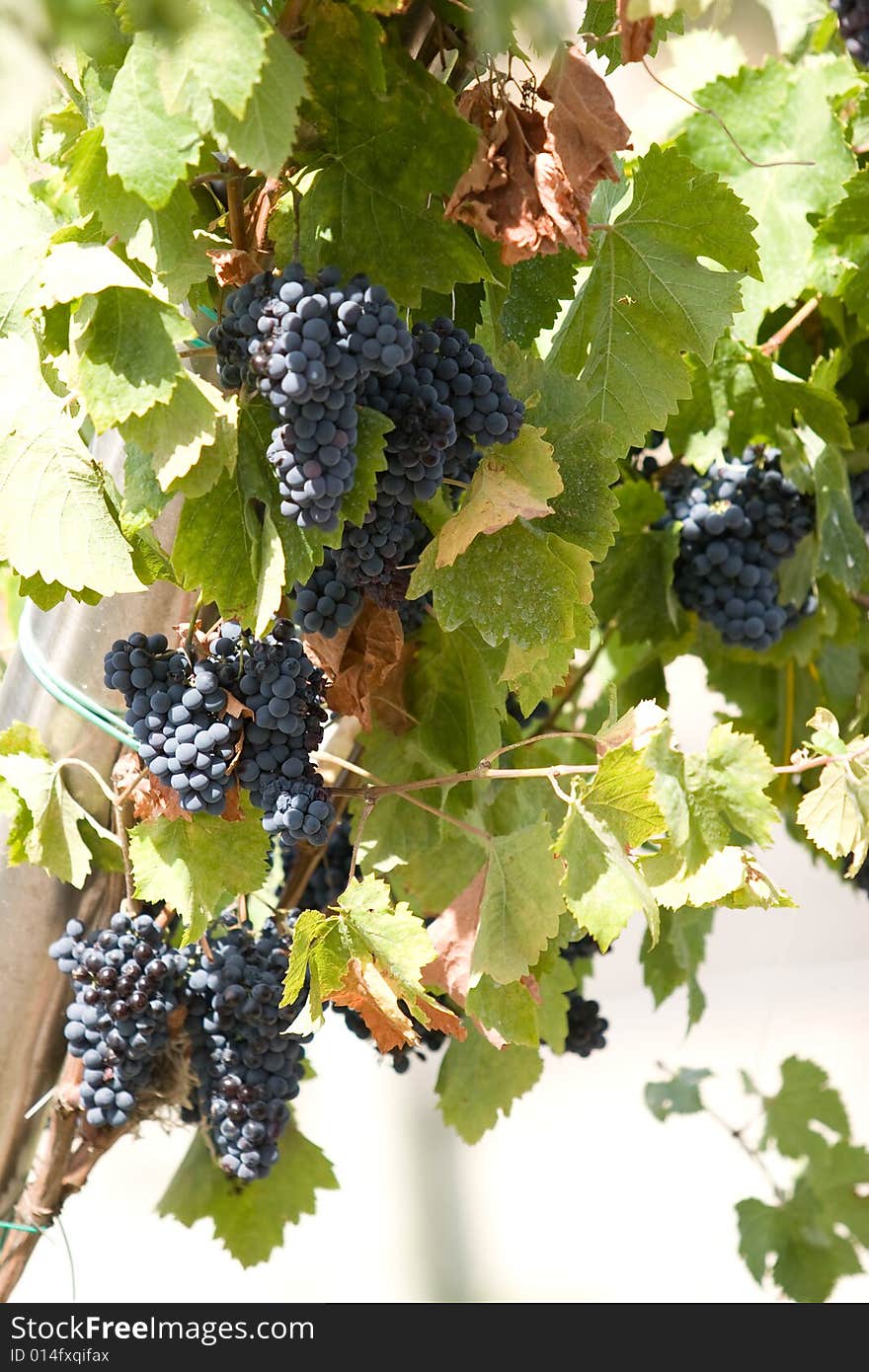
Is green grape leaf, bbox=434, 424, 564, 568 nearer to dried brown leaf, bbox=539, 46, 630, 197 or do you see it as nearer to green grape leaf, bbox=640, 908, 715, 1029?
dried brown leaf, bbox=539, 46, 630, 197

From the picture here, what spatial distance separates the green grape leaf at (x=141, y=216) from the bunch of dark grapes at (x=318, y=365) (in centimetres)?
4

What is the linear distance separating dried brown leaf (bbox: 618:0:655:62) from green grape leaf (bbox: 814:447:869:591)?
424 mm

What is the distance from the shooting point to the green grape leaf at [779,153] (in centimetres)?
94

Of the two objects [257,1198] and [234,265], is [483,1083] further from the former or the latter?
[234,265]

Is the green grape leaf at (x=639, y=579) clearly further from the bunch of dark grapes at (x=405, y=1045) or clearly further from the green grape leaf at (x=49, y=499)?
the green grape leaf at (x=49, y=499)

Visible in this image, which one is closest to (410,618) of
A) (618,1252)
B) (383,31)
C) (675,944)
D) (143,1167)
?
(383,31)

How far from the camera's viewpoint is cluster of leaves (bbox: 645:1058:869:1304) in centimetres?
120

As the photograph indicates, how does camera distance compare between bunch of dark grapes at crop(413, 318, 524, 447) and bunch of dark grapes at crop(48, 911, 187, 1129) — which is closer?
bunch of dark grapes at crop(413, 318, 524, 447)

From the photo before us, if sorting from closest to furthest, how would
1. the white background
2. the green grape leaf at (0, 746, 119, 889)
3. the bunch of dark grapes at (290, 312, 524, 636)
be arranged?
the bunch of dark grapes at (290, 312, 524, 636)
the green grape leaf at (0, 746, 119, 889)
the white background

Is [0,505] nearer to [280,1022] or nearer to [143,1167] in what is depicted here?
[280,1022]

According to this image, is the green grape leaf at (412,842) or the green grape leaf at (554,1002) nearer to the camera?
the green grape leaf at (412,842)

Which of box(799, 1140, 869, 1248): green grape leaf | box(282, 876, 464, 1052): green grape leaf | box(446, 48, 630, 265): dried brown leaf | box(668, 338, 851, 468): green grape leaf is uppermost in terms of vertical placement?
box(446, 48, 630, 265): dried brown leaf

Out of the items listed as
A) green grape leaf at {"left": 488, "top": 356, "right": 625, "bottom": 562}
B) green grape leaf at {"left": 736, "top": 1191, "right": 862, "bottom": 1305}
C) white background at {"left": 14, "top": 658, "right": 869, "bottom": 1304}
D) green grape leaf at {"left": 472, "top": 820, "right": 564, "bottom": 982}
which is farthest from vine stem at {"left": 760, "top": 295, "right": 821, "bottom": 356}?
white background at {"left": 14, "top": 658, "right": 869, "bottom": 1304}

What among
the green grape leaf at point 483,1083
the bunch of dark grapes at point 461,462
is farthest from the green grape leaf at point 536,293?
the green grape leaf at point 483,1083
